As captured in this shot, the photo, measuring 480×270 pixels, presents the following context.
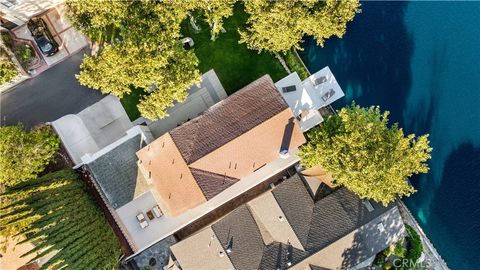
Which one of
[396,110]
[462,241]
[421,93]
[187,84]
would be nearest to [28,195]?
[187,84]

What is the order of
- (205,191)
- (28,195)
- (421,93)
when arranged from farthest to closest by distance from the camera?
1. (421,93)
2. (205,191)
3. (28,195)

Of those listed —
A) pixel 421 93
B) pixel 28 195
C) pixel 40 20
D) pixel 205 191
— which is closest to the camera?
pixel 28 195

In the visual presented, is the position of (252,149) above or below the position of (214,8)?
below

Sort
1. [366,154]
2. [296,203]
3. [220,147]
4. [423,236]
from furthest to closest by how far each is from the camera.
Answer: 1. [423,236]
2. [296,203]
3. [220,147]
4. [366,154]

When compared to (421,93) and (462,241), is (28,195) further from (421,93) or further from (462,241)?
(462,241)

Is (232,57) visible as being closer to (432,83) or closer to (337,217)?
(337,217)

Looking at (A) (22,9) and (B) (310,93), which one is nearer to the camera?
(A) (22,9)

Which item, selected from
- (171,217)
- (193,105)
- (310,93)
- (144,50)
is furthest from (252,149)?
(144,50)

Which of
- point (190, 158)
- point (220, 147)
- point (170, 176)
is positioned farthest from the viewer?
point (170, 176)

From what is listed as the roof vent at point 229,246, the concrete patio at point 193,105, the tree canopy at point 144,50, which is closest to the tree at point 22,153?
the tree canopy at point 144,50
